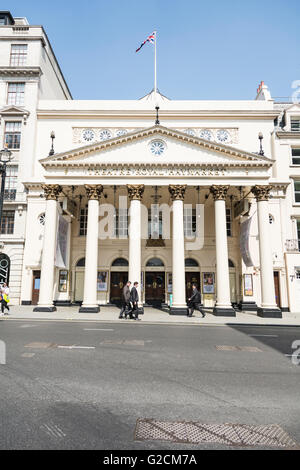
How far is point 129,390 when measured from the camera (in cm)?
513

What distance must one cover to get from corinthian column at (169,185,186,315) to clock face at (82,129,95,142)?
11.7 meters

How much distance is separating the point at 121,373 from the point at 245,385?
2429 mm

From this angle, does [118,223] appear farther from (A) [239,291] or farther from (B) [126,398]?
(B) [126,398]

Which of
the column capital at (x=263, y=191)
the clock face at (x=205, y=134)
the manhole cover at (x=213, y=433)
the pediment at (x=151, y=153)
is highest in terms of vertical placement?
the clock face at (x=205, y=134)

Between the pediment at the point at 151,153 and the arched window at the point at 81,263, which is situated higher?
the pediment at the point at 151,153

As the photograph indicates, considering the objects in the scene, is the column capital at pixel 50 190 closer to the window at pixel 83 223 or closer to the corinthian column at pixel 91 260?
the corinthian column at pixel 91 260

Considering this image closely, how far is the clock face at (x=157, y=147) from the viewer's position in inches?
861

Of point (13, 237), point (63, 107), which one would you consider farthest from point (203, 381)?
point (63, 107)

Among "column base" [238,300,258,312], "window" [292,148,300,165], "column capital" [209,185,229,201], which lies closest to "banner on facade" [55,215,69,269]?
"column capital" [209,185,229,201]

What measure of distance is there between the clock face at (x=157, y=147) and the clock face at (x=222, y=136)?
8807 millimetres

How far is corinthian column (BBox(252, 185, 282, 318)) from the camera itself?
19516 millimetres

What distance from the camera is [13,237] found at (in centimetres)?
2603

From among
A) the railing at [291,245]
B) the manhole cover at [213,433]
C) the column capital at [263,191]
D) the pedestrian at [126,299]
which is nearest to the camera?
the manhole cover at [213,433]

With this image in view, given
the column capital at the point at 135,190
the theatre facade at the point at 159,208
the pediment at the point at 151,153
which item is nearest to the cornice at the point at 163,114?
the theatre facade at the point at 159,208
